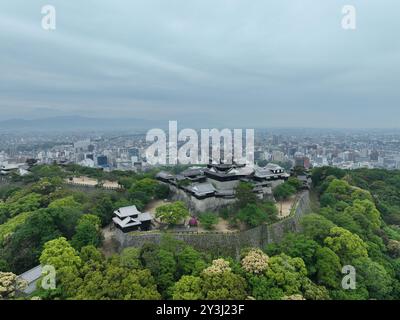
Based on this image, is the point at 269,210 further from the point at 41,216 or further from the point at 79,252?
the point at 41,216

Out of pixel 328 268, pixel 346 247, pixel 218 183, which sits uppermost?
pixel 218 183

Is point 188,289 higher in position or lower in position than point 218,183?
lower

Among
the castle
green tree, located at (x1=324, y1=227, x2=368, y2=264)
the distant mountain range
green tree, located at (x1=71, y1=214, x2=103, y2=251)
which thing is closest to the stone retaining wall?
Result: green tree, located at (x1=71, y1=214, x2=103, y2=251)

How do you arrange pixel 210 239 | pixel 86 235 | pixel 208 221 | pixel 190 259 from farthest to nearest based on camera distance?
pixel 208 221 → pixel 210 239 → pixel 86 235 → pixel 190 259

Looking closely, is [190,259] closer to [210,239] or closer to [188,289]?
[188,289]

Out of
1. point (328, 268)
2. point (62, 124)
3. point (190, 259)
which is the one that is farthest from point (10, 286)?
point (62, 124)

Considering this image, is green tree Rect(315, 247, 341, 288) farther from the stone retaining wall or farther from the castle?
the castle

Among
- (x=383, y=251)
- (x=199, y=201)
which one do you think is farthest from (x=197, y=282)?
(x=383, y=251)

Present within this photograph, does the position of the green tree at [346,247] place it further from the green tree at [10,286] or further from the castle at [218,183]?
the green tree at [10,286]

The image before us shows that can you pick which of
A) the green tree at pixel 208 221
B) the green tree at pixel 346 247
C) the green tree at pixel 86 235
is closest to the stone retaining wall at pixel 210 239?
the green tree at pixel 208 221
